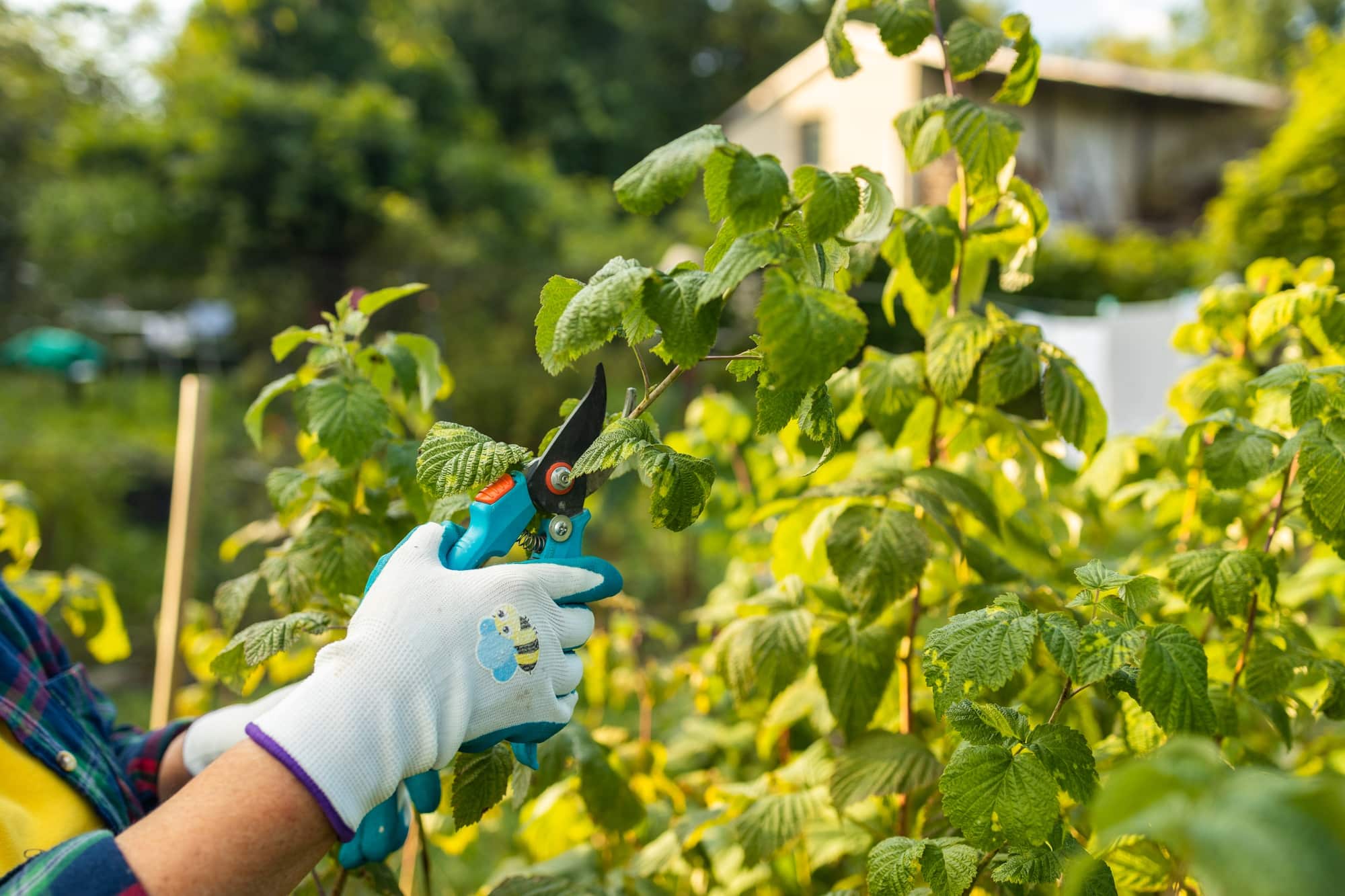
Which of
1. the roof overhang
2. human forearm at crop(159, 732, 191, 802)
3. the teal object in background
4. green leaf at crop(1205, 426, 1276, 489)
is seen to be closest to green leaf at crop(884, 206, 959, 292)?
green leaf at crop(1205, 426, 1276, 489)

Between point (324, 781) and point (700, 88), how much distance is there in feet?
83.7

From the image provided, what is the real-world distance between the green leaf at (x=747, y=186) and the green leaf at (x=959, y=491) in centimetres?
56

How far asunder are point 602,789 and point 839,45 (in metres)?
1.11

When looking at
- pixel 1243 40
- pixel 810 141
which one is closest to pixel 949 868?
pixel 810 141

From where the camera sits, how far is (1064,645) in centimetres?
82

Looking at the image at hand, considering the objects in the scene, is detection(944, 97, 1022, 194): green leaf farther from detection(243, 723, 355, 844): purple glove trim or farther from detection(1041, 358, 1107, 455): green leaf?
detection(243, 723, 355, 844): purple glove trim

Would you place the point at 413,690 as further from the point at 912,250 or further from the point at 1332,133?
the point at 1332,133

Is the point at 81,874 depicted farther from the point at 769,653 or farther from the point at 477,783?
the point at 769,653

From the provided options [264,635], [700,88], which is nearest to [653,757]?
[264,635]

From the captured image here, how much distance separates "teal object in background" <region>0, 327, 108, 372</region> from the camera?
9914 mm

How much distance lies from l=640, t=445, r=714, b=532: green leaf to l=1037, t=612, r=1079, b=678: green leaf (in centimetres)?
33

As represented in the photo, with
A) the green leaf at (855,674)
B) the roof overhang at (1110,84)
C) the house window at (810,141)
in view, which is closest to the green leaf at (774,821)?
the green leaf at (855,674)

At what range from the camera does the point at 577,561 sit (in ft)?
3.22

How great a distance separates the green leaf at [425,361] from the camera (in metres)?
1.36
